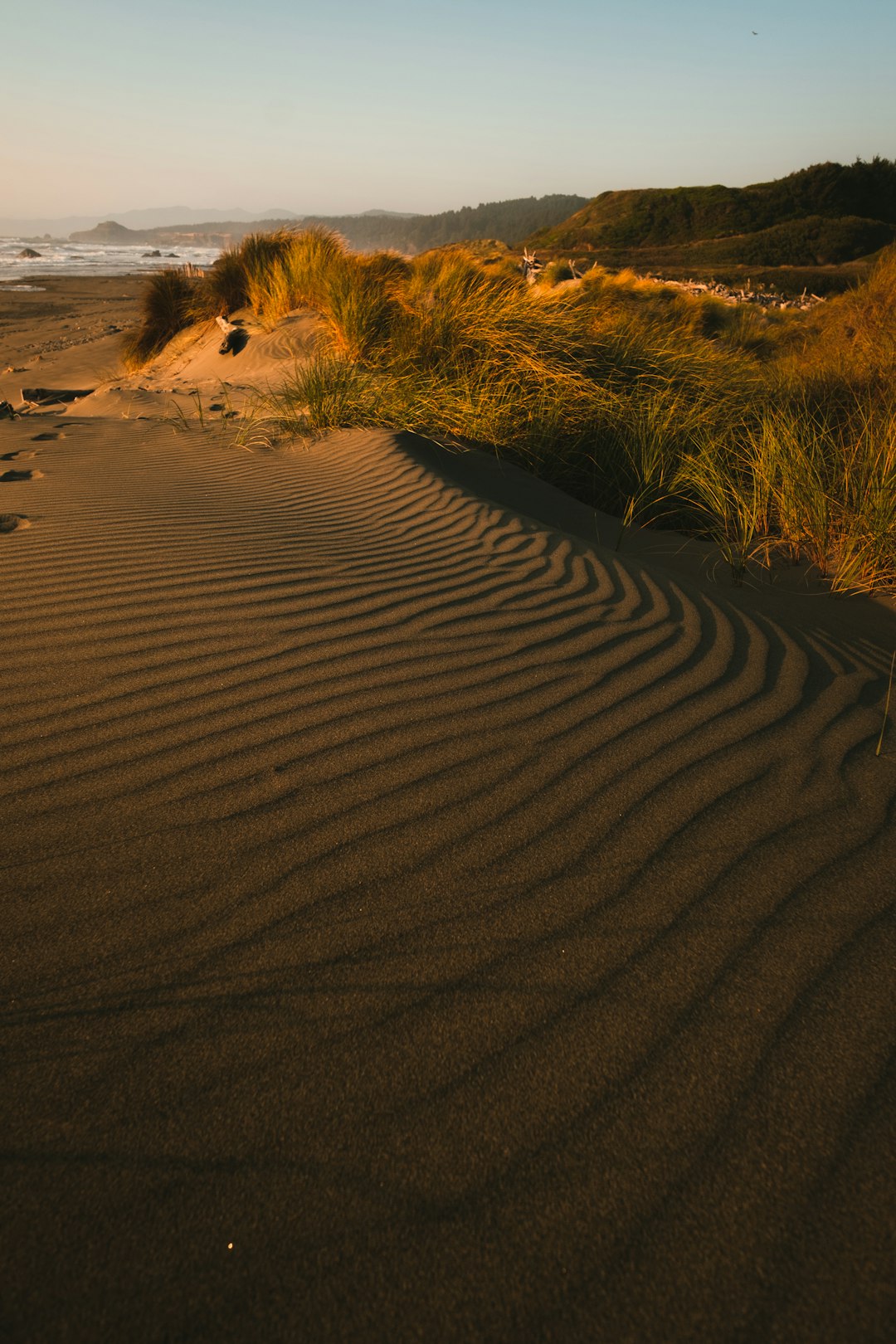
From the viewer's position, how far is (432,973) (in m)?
1.52

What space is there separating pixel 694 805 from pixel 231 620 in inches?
69.5

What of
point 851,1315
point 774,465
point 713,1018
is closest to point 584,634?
point 713,1018

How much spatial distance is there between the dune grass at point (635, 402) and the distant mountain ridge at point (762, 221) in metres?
24.8

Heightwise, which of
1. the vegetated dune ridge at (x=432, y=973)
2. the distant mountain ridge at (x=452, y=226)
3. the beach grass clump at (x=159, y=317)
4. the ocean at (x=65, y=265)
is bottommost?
the vegetated dune ridge at (x=432, y=973)

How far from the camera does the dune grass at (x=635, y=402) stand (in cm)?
463

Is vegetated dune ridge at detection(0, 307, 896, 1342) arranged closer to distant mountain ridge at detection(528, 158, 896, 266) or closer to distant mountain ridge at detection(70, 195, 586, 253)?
distant mountain ridge at detection(528, 158, 896, 266)

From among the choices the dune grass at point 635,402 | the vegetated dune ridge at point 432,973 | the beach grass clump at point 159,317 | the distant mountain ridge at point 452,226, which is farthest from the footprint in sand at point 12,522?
the distant mountain ridge at point 452,226

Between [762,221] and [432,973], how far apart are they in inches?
1774

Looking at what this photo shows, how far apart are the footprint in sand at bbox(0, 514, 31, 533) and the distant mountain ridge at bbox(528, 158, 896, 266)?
33408 mm

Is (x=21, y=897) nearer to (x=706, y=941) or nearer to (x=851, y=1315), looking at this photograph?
(x=706, y=941)

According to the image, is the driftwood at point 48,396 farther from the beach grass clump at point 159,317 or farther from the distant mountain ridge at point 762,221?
the distant mountain ridge at point 762,221

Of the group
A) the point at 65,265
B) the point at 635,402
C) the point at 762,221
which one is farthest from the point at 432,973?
the point at 65,265

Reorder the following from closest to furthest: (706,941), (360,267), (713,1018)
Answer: (713,1018) → (706,941) → (360,267)

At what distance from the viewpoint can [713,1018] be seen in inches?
57.1
